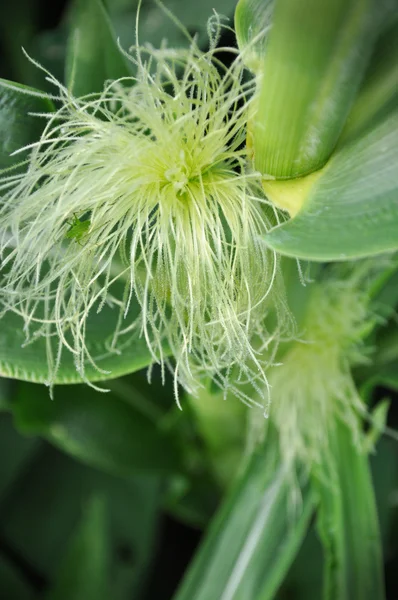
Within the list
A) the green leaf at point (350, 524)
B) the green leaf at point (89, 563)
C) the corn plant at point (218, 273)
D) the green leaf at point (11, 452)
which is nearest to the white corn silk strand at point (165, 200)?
the corn plant at point (218, 273)

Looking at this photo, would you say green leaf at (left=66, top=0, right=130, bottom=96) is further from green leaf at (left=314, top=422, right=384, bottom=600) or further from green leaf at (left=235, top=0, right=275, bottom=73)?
green leaf at (left=314, top=422, right=384, bottom=600)

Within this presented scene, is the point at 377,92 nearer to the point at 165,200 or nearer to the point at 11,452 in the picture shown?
the point at 165,200

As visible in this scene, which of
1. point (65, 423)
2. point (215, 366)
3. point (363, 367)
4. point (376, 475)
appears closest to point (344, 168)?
point (215, 366)

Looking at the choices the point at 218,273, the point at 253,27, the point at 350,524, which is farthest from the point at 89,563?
the point at 253,27

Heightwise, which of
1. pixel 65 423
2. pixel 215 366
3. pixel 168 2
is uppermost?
pixel 168 2

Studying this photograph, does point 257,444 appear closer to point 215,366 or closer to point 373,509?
point 373,509

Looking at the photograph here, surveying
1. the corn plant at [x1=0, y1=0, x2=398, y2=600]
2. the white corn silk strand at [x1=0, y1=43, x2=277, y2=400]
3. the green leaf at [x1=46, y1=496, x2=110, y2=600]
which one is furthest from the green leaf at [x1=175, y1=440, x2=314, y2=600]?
the white corn silk strand at [x1=0, y1=43, x2=277, y2=400]
